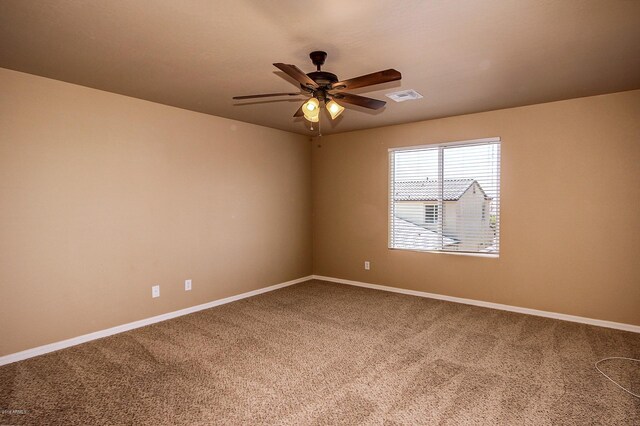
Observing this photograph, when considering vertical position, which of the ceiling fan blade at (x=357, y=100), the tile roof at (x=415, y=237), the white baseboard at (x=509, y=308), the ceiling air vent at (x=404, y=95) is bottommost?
the white baseboard at (x=509, y=308)

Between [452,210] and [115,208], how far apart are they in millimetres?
4093

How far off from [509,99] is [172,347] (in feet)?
14.2

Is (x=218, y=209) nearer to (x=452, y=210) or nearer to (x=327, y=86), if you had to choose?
(x=327, y=86)

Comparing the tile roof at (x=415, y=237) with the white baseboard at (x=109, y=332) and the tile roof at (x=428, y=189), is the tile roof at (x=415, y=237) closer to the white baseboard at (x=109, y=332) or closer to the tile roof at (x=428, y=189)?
the tile roof at (x=428, y=189)

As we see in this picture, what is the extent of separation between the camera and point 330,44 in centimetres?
252

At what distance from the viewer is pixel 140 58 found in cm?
279

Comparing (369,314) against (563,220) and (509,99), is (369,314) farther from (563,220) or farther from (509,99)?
(509,99)

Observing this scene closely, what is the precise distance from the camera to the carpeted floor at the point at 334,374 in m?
2.25

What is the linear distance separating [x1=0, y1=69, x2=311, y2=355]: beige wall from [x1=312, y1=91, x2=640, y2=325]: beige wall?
2144mm

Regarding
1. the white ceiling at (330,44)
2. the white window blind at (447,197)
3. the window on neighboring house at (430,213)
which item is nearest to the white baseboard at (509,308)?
the white window blind at (447,197)

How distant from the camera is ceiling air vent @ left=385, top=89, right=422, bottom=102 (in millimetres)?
3646

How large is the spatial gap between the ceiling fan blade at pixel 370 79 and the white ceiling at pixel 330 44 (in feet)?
1.00

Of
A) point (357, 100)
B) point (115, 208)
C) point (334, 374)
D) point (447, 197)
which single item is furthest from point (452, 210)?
point (115, 208)

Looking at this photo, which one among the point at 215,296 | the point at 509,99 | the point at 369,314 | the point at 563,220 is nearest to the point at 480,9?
the point at 509,99
